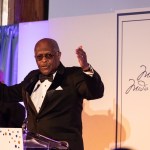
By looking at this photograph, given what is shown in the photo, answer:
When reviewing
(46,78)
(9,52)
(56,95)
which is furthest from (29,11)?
(56,95)

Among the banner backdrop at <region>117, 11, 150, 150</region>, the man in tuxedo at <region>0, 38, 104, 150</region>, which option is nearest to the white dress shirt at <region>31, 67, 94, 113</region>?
the man in tuxedo at <region>0, 38, 104, 150</region>

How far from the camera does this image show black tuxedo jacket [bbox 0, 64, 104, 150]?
2.17 metres

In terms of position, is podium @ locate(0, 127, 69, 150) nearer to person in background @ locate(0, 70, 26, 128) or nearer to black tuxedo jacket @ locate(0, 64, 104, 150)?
black tuxedo jacket @ locate(0, 64, 104, 150)

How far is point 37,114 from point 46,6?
2026 millimetres

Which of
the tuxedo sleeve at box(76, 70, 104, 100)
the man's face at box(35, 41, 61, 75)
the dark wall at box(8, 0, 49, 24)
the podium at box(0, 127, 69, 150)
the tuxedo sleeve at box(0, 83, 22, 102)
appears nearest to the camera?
the podium at box(0, 127, 69, 150)

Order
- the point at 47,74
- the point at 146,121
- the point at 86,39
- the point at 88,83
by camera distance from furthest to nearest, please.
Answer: the point at 86,39, the point at 146,121, the point at 47,74, the point at 88,83

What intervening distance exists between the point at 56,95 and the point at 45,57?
0.24 meters

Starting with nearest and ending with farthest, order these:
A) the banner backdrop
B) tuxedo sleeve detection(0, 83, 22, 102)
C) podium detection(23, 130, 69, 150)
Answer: podium detection(23, 130, 69, 150)
tuxedo sleeve detection(0, 83, 22, 102)
the banner backdrop

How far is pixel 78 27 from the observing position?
3250mm

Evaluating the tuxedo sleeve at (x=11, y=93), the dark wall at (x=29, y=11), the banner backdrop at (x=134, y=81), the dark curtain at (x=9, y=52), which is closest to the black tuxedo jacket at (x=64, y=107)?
the tuxedo sleeve at (x=11, y=93)

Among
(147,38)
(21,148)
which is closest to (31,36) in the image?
(147,38)

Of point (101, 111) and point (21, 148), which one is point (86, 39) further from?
point (21, 148)

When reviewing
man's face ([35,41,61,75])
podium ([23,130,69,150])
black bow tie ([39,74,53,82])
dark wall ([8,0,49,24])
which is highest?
dark wall ([8,0,49,24])

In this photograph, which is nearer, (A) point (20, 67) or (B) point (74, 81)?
(B) point (74, 81)
